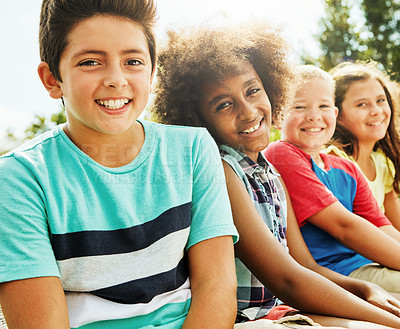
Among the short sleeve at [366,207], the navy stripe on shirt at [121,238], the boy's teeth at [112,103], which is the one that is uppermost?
the boy's teeth at [112,103]

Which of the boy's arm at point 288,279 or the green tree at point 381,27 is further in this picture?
the green tree at point 381,27

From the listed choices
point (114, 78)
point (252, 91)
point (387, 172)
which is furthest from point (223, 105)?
point (387, 172)

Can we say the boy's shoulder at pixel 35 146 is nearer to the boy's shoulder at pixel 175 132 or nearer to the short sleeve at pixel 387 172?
the boy's shoulder at pixel 175 132

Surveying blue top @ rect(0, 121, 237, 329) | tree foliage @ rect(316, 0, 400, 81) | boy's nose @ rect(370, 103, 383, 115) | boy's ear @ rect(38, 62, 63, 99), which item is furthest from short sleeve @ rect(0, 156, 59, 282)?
tree foliage @ rect(316, 0, 400, 81)

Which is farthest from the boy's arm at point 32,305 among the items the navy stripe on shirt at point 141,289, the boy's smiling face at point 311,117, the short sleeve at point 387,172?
the short sleeve at point 387,172

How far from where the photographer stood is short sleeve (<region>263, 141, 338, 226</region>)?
2.40 m

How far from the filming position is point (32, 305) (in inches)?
51.3

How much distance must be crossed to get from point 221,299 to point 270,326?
0.20 meters

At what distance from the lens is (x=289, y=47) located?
259 centimetres

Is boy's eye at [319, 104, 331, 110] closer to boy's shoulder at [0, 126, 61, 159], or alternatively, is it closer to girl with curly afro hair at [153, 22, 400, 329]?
girl with curly afro hair at [153, 22, 400, 329]

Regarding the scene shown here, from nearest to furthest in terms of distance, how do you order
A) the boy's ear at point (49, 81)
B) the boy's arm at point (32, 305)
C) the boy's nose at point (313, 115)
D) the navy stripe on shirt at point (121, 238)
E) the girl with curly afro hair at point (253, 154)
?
the boy's arm at point (32, 305) < the navy stripe on shirt at point (121, 238) < the boy's ear at point (49, 81) < the girl with curly afro hair at point (253, 154) < the boy's nose at point (313, 115)

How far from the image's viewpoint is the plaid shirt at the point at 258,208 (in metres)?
1.91

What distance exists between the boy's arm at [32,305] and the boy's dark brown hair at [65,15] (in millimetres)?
738

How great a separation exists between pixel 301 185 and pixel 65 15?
59.0 inches
